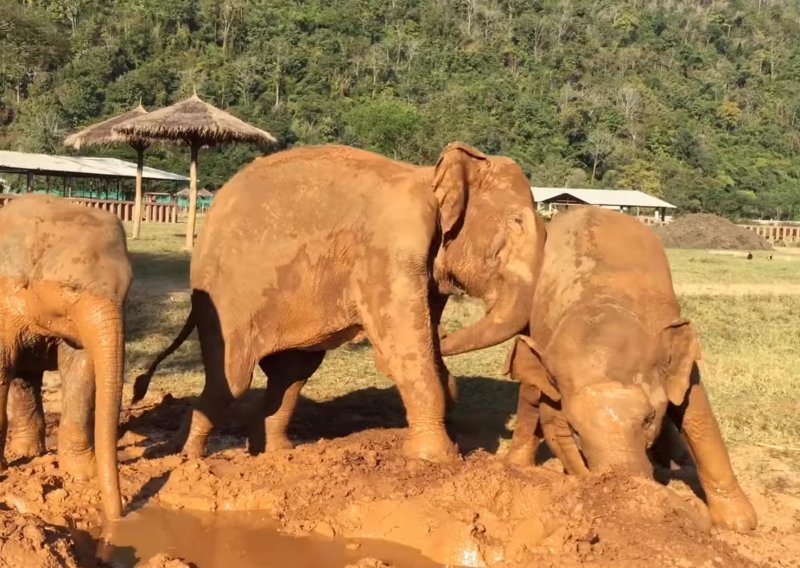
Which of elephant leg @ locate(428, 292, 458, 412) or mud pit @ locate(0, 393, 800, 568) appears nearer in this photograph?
→ mud pit @ locate(0, 393, 800, 568)

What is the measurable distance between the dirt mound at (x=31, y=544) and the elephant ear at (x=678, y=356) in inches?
117

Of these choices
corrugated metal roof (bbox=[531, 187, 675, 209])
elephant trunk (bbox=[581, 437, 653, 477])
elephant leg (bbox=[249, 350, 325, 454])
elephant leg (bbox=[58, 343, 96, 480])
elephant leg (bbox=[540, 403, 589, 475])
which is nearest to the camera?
elephant trunk (bbox=[581, 437, 653, 477])

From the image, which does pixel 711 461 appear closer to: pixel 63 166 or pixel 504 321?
pixel 504 321

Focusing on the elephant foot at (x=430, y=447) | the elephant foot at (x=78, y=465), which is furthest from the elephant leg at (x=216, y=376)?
the elephant foot at (x=430, y=447)

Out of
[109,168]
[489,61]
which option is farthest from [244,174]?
[489,61]

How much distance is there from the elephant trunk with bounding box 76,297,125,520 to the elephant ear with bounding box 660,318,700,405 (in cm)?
273

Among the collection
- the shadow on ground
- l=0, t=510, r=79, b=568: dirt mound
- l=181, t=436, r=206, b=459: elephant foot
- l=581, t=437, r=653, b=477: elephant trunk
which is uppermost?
l=581, t=437, r=653, b=477: elephant trunk

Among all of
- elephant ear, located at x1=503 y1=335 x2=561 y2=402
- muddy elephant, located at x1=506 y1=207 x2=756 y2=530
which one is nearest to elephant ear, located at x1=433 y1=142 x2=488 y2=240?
muddy elephant, located at x1=506 y1=207 x2=756 y2=530

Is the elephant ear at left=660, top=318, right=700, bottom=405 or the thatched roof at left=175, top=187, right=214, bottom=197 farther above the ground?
the elephant ear at left=660, top=318, right=700, bottom=405

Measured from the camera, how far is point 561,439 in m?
5.35

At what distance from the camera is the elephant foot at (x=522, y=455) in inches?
232

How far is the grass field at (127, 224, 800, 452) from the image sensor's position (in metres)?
7.91

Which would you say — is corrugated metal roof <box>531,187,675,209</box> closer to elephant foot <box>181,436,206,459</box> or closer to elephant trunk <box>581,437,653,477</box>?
elephant foot <box>181,436,206,459</box>

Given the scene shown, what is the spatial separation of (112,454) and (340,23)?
10012 centimetres
